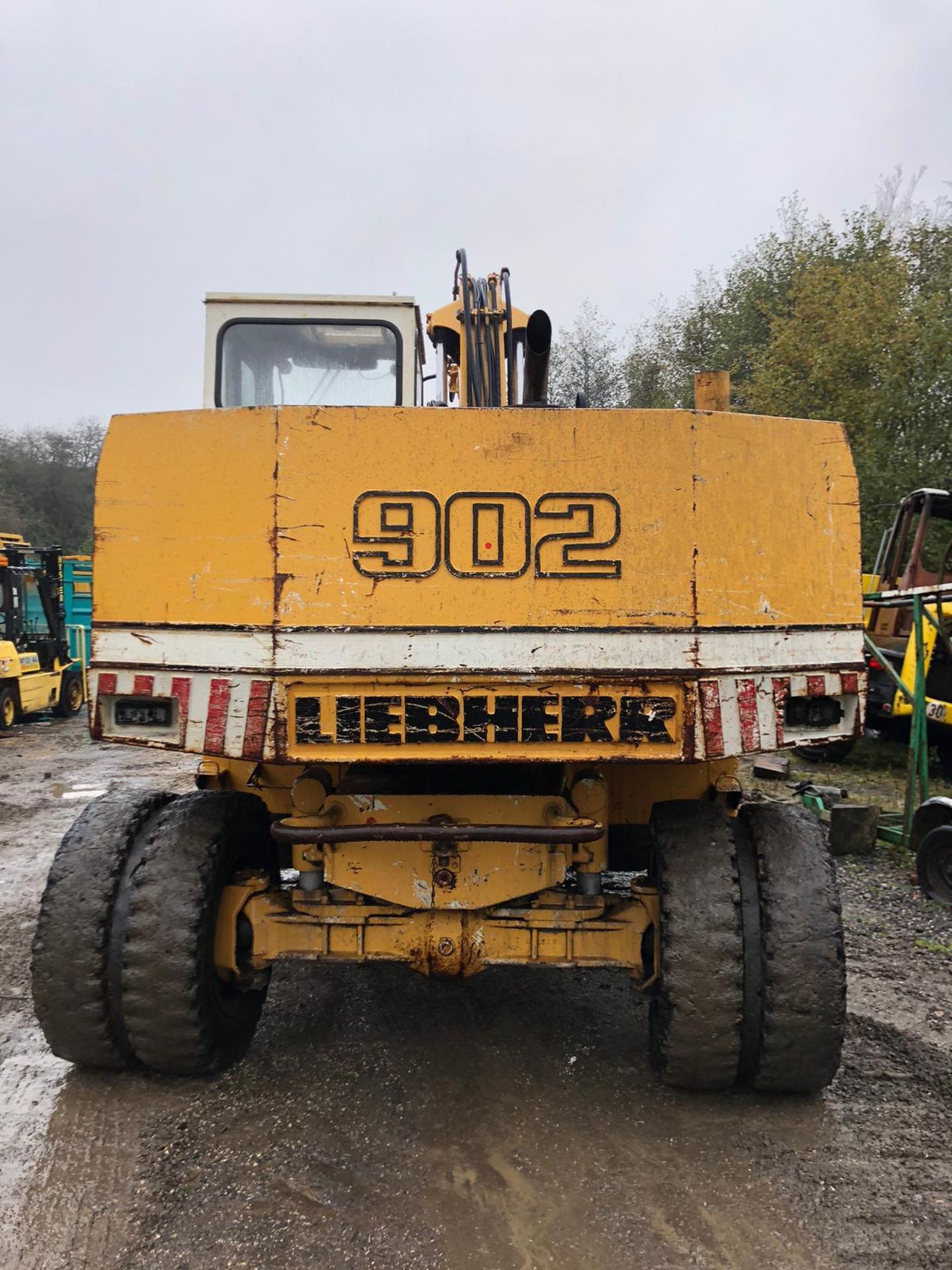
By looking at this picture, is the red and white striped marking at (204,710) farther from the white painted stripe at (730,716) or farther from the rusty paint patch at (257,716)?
the white painted stripe at (730,716)

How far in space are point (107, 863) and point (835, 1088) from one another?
2.69 m

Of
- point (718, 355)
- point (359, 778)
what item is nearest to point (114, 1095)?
point (359, 778)

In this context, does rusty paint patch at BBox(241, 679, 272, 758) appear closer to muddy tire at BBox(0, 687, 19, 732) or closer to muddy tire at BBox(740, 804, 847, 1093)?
muddy tire at BBox(740, 804, 847, 1093)

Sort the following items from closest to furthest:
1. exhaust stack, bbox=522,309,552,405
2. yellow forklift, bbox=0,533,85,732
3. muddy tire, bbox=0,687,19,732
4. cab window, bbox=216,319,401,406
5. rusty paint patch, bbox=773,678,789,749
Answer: rusty paint patch, bbox=773,678,789,749 < exhaust stack, bbox=522,309,552,405 < cab window, bbox=216,319,401,406 < muddy tire, bbox=0,687,19,732 < yellow forklift, bbox=0,533,85,732

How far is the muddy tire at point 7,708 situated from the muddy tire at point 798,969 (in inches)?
510

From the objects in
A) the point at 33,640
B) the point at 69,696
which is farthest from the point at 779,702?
the point at 69,696

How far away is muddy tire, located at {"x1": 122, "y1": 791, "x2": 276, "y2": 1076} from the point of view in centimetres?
296

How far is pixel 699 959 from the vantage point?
2834mm

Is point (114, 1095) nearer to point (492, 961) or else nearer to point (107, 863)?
point (107, 863)

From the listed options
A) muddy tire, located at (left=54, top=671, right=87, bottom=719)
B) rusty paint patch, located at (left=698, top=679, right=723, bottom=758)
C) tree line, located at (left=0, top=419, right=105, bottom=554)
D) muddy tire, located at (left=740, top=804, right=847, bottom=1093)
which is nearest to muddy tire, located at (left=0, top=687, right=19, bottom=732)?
muddy tire, located at (left=54, top=671, right=87, bottom=719)

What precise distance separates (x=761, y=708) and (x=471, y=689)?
2.86ft

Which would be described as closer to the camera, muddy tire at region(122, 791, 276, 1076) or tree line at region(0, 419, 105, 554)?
muddy tire at region(122, 791, 276, 1076)

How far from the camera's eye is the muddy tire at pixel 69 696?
15.1m

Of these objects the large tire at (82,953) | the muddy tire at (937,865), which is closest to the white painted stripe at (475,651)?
the large tire at (82,953)
